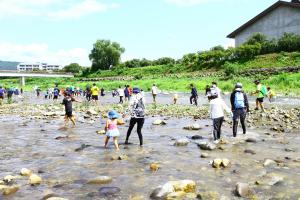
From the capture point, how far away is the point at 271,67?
60.2 m

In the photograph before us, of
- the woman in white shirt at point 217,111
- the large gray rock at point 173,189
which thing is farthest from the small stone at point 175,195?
the woman in white shirt at point 217,111

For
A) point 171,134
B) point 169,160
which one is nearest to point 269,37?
point 171,134

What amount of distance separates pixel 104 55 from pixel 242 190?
369 ft

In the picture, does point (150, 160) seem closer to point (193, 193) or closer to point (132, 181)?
point (132, 181)

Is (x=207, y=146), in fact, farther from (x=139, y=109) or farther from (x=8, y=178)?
(x=8, y=178)

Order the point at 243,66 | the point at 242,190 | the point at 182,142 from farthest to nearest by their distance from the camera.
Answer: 1. the point at 243,66
2. the point at 182,142
3. the point at 242,190

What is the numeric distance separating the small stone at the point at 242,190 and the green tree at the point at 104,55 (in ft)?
366

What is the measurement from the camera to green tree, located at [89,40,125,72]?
119 meters

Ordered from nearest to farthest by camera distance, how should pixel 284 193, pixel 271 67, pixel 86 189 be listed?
pixel 284 193
pixel 86 189
pixel 271 67

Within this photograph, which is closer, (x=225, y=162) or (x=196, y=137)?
(x=225, y=162)

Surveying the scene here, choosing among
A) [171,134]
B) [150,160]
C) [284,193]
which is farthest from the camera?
[171,134]

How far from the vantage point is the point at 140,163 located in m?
11.6

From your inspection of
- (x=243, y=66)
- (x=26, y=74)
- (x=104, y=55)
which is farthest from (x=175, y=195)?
(x=104, y=55)

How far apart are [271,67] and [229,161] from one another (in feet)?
170
